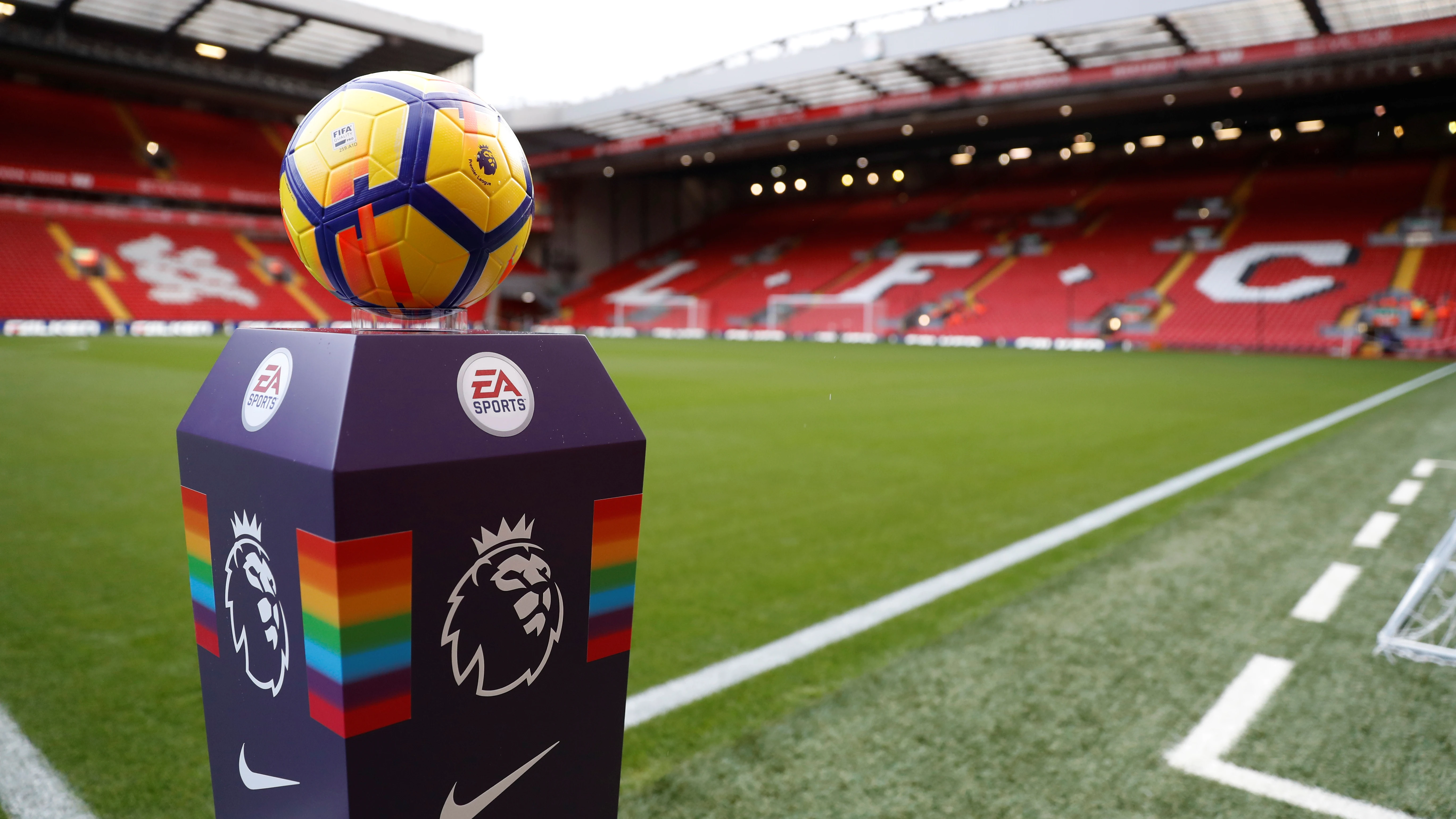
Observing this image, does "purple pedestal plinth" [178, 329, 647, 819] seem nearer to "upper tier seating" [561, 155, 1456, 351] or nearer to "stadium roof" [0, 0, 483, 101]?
"stadium roof" [0, 0, 483, 101]

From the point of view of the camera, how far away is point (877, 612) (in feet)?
9.16

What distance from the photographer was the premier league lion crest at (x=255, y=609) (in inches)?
41.8

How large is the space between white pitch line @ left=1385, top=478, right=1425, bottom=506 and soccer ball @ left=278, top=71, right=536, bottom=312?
5063 millimetres

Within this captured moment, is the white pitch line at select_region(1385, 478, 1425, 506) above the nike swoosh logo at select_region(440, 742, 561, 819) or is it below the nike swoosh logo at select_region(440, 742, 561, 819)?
below

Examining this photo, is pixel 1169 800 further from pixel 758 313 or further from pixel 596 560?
pixel 758 313

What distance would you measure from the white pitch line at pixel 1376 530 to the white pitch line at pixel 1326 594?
412 mm

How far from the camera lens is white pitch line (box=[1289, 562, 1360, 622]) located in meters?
2.77

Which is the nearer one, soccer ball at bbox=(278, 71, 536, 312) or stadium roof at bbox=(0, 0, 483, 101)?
soccer ball at bbox=(278, 71, 536, 312)

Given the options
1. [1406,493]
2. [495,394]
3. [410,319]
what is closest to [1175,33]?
[1406,493]

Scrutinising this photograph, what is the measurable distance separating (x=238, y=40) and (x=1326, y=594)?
2779 cm

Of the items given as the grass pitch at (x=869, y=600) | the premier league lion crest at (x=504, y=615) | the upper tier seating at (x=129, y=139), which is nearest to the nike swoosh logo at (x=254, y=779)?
the premier league lion crest at (x=504, y=615)

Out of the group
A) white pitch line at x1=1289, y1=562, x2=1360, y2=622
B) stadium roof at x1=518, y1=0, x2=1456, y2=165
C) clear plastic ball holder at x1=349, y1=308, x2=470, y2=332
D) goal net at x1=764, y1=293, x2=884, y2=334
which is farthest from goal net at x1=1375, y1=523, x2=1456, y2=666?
goal net at x1=764, y1=293, x2=884, y2=334

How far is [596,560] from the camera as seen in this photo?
47.1 inches

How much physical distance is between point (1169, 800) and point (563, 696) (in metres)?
1.32
